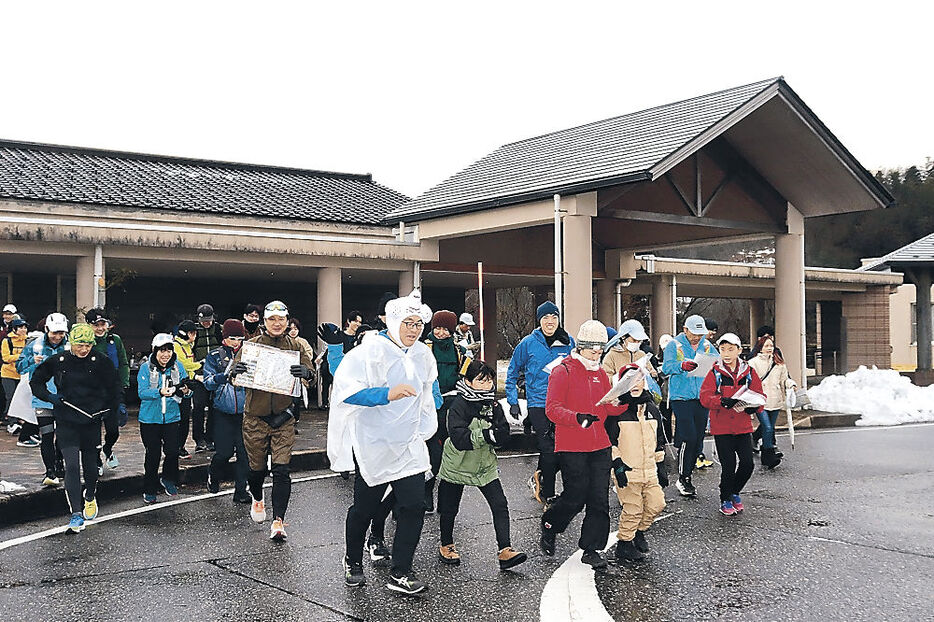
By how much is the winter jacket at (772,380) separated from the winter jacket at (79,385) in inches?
294

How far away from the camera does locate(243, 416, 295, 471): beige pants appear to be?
784 centimetres

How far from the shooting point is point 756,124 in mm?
18031

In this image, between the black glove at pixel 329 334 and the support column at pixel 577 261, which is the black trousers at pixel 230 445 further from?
the support column at pixel 577 261

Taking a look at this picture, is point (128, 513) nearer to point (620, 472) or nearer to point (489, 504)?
point (489, 504)

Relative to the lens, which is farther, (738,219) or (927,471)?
(738,219)

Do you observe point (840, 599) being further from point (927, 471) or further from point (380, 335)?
point (927, 471)

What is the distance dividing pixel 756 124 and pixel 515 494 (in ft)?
35.8

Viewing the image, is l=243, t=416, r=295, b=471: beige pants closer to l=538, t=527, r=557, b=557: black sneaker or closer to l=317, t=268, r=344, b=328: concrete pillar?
l=538, t=527, r=557, b=557: black sneaker

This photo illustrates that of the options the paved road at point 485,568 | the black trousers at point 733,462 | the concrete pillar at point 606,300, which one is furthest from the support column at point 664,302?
the black trousers at point 733,462

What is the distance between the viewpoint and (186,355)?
1089 centimetres

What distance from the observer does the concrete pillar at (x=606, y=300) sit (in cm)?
2411

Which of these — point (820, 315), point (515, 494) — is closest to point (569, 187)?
point (515, 494)

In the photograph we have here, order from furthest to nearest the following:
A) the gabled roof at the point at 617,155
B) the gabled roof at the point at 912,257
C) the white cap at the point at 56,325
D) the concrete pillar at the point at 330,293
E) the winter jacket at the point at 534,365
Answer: the gabled roof at the point at 912,257 → the concrete pillar at the point at 330,293 → the gabled roof at the point at 617,155 → the winter jacket at the point at 534,365 → the white cap at the point at 56,325

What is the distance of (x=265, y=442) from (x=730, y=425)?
4042 mm
